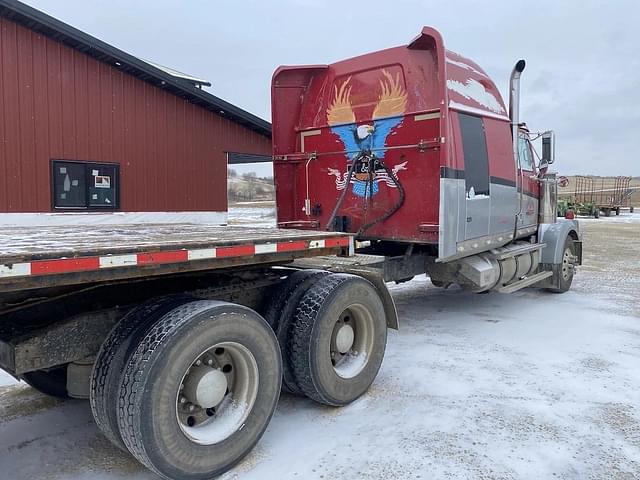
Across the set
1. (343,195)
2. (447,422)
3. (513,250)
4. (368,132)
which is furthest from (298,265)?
(513,250)

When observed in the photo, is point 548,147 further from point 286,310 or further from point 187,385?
point 187,385

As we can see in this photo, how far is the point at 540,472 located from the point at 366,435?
1.13 meters

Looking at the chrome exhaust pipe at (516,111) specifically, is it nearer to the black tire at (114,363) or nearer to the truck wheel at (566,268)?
the truck wheel at (566,268)

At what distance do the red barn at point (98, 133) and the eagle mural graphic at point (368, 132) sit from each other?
291 inches

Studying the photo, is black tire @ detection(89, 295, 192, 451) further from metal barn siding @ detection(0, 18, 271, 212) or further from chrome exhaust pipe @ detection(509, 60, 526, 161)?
metal barn siding @ detection(0, 18, 271, 212)

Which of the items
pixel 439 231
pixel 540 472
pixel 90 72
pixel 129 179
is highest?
pixel 90 72

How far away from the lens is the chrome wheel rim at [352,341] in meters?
4.22

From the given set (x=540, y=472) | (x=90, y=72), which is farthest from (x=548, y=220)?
(x=90, y=72)

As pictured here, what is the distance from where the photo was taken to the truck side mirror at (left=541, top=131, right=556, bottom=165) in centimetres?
790

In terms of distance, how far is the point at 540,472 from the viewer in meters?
3.18

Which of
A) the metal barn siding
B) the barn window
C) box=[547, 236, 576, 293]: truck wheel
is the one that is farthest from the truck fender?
the barn window

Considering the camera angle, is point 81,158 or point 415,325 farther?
point 81,158

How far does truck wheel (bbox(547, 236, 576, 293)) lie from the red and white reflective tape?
635cm

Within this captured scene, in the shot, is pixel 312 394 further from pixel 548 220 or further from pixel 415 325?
pixel 548 220
